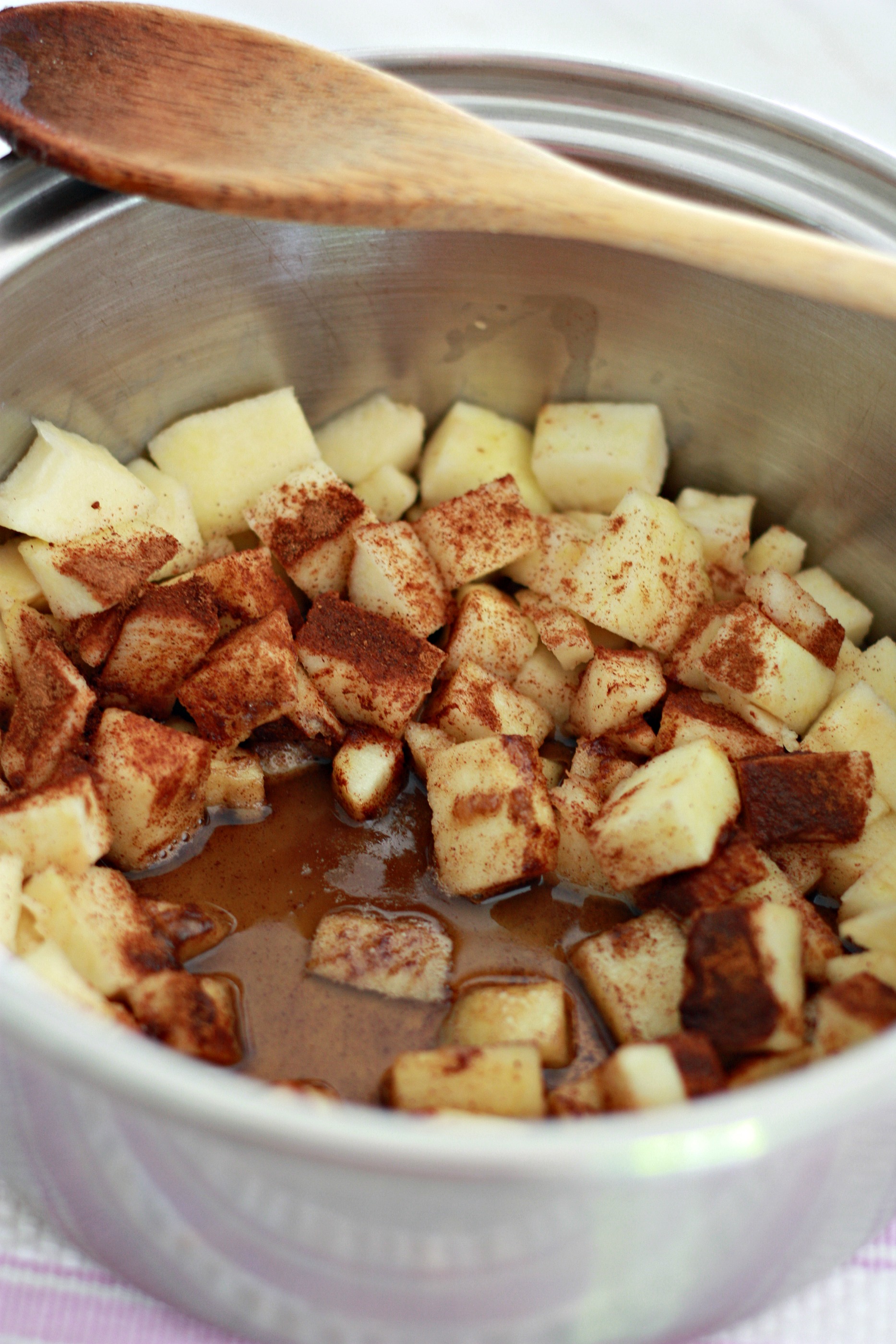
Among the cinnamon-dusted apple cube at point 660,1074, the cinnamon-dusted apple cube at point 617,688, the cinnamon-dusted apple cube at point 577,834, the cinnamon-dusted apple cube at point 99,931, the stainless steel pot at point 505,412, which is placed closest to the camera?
the stainless steel pot at point 505,412

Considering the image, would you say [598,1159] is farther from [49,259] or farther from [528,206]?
[49,259]

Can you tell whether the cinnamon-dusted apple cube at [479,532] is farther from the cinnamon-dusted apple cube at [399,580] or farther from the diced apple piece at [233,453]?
the diced apple piece at [233,453]

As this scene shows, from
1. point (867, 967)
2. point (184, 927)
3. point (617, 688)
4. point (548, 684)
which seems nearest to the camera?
point (867, 967)

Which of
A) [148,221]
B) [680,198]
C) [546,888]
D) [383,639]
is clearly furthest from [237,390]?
[546,888]

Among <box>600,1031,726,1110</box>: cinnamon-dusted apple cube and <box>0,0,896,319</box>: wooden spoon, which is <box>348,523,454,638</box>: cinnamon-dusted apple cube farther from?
<box>600,1031,726,1110</box>: cinnamon-dusted apple cube

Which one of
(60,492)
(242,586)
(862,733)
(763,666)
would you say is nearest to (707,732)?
(763,666)

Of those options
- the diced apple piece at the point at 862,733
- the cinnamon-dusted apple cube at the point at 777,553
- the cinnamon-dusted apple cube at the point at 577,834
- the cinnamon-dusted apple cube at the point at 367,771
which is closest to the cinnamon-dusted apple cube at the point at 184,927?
the cinnamon-dusted apple cube at the point at 367,771

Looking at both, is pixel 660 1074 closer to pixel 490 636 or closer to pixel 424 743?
pixel 424 743
